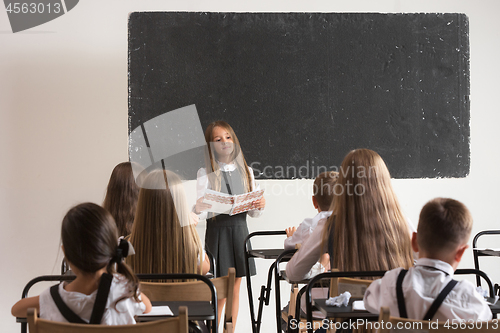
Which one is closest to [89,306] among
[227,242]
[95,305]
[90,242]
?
[95,305]

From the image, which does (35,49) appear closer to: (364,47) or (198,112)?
(198,112)

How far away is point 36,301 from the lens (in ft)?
4.23

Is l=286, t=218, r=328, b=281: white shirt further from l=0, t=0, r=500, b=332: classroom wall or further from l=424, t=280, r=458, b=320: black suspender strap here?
l=0, t=0, r=500, b=332: classroom wall

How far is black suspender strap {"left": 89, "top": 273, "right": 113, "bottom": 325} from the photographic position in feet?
4.02

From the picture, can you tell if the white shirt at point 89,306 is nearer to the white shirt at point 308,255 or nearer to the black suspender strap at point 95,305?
the black suspender strap at point 95,305

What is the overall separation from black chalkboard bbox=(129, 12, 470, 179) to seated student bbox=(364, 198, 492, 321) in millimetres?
2412

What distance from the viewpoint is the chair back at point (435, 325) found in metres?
1.09

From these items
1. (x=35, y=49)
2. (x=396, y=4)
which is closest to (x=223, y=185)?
(x=35, y=49)

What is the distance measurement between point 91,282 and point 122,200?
3.26 feet

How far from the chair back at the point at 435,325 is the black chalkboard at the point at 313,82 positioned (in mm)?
2657

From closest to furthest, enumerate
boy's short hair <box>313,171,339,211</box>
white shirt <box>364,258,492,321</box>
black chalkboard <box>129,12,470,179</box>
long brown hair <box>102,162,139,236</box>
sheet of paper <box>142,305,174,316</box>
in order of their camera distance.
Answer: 1. white shirt <box>364,258,492,321</box>
2. sheet of paper <box>142,305,174,316</box>
3. long brown hair <box>102,162,139,236</box>
4. boy's short hair <box>313,171,339,211</box>
5. black chalkboard <box>129,12,470,179</box>

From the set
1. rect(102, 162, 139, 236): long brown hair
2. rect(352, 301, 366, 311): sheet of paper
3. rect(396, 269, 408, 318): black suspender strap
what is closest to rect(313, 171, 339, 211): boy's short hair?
rect(102, 162, 139, 236): long brown hair

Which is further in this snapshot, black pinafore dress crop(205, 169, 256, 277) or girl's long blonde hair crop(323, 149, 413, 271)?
black pinafore dress crop(205, 169, 256, 277)

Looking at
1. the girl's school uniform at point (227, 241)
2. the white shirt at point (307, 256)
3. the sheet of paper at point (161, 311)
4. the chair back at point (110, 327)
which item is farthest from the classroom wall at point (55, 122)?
the chair back at point (110, 327)
